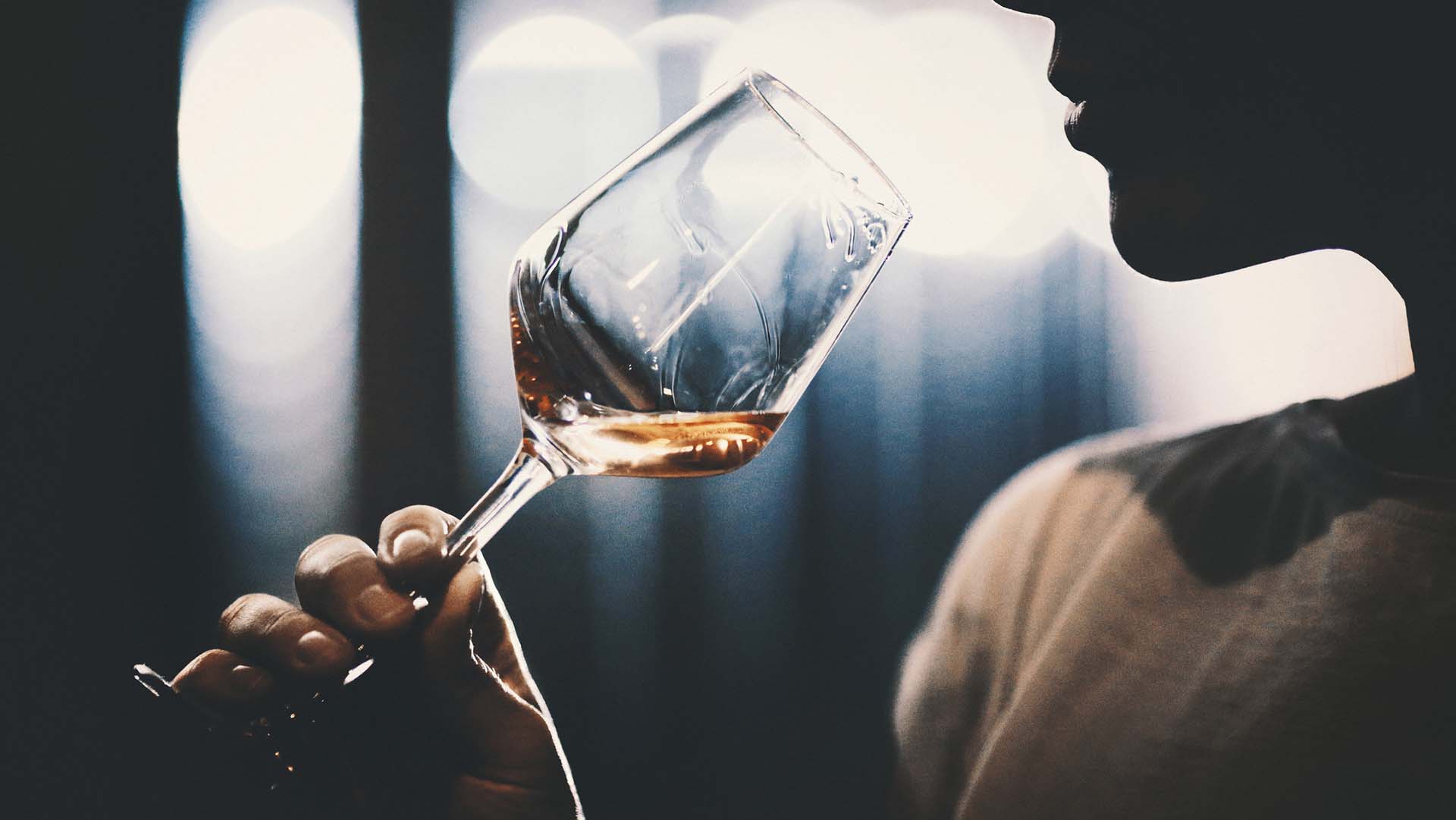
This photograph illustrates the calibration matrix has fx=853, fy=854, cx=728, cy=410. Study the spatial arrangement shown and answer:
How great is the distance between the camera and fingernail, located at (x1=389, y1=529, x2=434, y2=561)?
0.50m

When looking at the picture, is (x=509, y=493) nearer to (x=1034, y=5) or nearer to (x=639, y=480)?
(x=1034, y=5)

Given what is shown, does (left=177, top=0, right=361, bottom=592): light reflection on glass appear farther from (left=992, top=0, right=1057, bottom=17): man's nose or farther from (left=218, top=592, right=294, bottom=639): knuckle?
(left=992, top=0, right=1057, bottom=17): man's nose

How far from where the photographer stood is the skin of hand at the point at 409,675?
1.59 ft

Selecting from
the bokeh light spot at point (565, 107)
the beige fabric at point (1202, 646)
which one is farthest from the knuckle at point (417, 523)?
the bokeh light spot at point (565, 107)

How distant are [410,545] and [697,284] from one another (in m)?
0.23

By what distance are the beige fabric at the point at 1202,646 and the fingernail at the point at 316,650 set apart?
1.66 ft

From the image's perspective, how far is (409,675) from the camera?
557 mm

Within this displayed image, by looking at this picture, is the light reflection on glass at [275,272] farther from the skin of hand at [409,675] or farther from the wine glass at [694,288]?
the wine glass at [694,288]

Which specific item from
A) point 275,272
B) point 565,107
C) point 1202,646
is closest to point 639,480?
point 565,107

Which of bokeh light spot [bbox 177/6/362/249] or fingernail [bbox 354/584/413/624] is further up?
bokeh light spot [bbox 177/6/362/249]

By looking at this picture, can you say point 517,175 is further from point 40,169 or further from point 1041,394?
point 1041,394

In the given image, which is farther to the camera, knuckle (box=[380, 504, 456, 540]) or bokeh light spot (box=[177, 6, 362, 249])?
bokeh light spot (box=[177, 6, 362, 249])

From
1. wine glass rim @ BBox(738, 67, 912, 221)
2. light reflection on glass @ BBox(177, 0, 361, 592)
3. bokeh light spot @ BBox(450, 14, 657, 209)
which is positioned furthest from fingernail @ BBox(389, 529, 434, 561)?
bokeh light spot @ BBox(450, 14, 657, 209)

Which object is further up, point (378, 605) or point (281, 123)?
point (281, 123)
